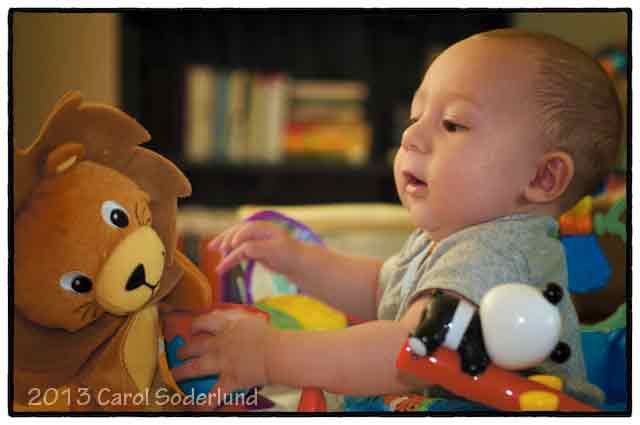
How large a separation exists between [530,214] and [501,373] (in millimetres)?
105

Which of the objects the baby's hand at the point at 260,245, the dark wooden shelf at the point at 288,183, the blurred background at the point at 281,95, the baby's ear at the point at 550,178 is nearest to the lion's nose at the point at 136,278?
the baby's hand at the point at 260,245

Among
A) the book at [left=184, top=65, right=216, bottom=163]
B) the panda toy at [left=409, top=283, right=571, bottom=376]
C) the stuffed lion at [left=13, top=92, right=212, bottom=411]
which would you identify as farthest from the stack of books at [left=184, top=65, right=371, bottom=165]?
the panda toy at [left=409, top=283, right=571, bottom=376]

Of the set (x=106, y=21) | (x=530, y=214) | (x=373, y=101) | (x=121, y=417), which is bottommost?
(x=121, y=417)

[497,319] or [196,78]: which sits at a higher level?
[196,78]

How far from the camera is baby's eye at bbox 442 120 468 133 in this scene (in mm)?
457

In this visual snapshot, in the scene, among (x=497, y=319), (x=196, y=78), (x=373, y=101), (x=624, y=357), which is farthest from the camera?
(x=373, y=101)

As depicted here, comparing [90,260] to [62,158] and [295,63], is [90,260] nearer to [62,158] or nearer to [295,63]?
[62,158]

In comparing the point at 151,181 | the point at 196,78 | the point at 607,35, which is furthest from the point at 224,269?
the point at 196,78

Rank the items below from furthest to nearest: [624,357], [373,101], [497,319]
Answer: [373,101] → [624,357] → [497,319]

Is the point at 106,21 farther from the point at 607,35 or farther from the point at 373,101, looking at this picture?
the point at 373,101

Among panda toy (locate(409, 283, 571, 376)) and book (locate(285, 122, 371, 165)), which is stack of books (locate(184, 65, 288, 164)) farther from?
panda toy (locate(409, 283, 571, 376))

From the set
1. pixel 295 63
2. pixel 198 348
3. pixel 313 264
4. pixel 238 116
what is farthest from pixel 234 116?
pixel 198 348

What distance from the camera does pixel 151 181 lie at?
0.47 meters

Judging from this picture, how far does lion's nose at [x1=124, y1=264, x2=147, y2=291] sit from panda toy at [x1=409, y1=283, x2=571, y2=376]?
0.54 ft
